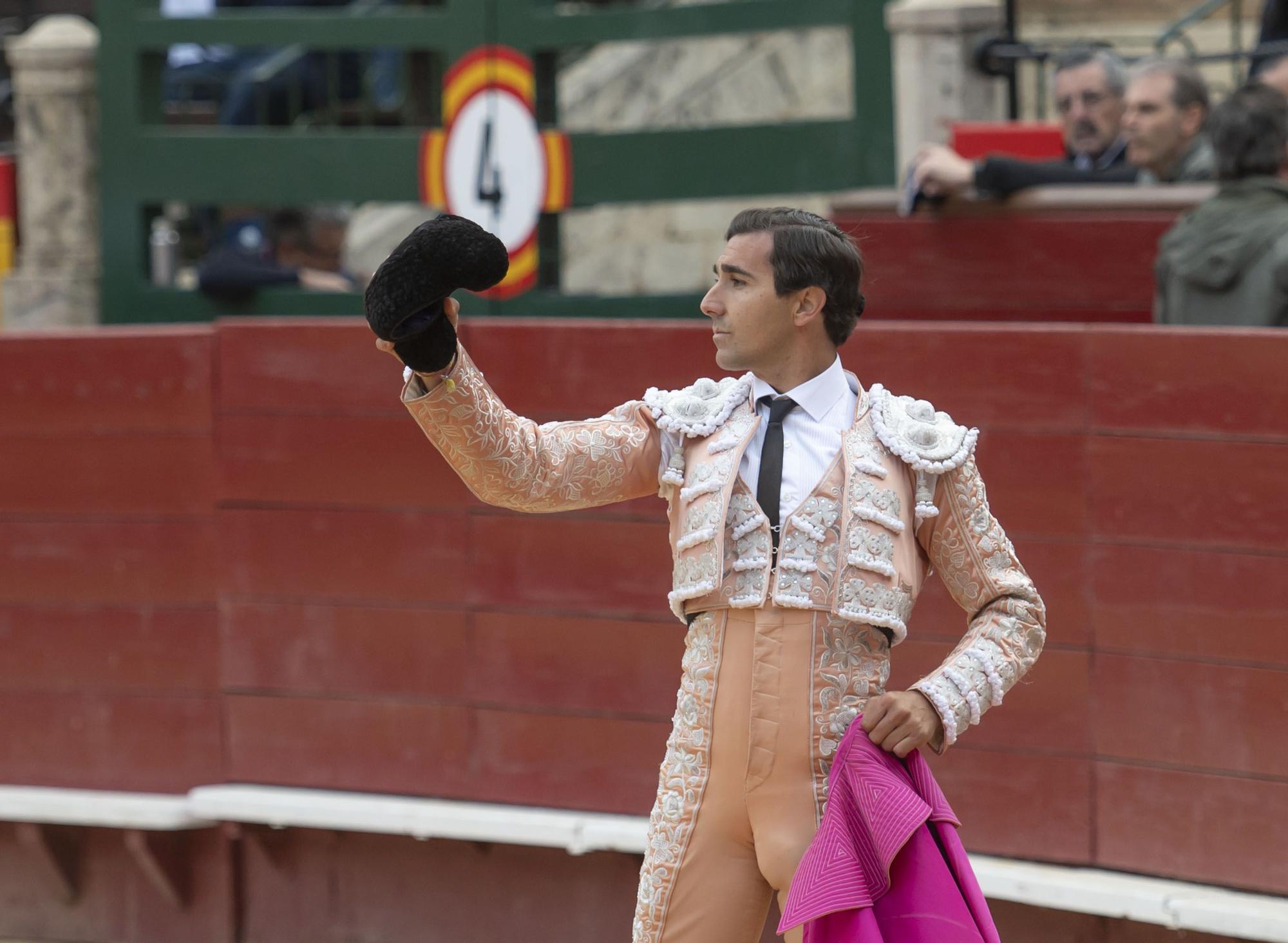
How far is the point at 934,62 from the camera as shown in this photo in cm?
588

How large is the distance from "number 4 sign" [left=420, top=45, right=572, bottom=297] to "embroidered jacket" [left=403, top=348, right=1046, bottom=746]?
12.1 ft

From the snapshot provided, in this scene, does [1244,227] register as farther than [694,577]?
Yes

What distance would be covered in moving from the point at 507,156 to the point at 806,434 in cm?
384

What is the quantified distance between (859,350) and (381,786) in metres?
1.49

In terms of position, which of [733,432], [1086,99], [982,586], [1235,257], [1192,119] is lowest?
[982,586]

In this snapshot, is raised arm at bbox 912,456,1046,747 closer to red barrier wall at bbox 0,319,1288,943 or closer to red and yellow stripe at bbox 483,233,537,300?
red barrier wall at bbox 0,319,1288,943

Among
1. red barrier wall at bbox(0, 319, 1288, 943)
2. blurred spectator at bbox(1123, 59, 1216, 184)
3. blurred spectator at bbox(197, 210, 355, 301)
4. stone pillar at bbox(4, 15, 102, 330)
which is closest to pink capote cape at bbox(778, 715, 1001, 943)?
red barrier wall at bbox(0, 319, 1288, 943)

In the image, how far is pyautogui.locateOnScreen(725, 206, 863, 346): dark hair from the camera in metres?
2.60

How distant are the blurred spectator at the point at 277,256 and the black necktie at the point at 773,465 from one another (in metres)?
4.04

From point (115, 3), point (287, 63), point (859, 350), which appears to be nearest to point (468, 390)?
point (859, 350)

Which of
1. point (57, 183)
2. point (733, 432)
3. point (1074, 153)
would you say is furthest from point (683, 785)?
point (57, 183)

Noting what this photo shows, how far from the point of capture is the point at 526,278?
20.9 ft

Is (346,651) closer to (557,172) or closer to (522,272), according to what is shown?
(522,272)

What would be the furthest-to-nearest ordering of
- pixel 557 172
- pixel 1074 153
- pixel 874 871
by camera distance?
pixel 557 172 → pixel 1074 153 → pixel 874 871
